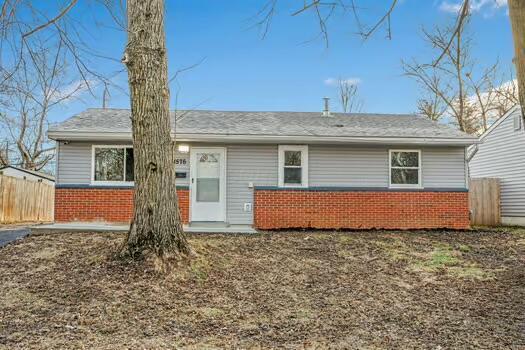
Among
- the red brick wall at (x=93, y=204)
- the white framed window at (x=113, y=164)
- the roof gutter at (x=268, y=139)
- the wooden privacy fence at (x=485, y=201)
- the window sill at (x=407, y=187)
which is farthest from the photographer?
the wooden privacy fence at (x=485, y=201)

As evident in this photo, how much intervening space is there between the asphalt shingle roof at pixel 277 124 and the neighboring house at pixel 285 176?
0.06m

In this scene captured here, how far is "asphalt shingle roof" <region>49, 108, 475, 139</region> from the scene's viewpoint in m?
10.5

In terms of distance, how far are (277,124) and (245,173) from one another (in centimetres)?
200

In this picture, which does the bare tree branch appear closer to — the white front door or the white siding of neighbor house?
the white siding of neighbor house

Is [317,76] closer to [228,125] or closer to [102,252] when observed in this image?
[228,125]

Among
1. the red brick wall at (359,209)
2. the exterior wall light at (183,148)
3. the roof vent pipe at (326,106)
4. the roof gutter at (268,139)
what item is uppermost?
the roof vent pipe at (326,106)

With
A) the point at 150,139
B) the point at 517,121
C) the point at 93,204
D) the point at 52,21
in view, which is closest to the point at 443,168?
the point at 517,121

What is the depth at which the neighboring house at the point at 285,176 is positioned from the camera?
10180 millimetres

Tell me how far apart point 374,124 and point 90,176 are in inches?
330

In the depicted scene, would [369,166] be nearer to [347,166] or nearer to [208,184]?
[347,166]

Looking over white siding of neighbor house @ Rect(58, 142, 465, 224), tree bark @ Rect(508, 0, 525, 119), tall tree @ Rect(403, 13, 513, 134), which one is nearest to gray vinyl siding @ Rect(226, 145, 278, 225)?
white siding of neighbor house @ Rect(58, 142, 465, 224)

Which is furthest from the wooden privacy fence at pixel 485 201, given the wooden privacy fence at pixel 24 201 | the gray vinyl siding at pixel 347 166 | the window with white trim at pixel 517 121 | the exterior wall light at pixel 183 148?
the wooden privacy fence at pixel 24 201

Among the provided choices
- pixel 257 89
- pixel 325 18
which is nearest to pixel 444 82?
pixel 257 89

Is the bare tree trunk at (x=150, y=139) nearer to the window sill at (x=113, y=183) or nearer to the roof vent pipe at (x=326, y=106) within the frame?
the window sill at (x=113, y=183)
